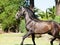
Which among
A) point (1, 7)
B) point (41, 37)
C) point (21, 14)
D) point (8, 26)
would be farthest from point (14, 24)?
point (21, 14)

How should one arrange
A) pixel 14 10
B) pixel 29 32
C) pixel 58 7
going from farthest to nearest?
pixel 14 10 → pixel 58 7 → pixel 29 32

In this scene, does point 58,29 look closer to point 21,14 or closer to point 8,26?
point 21,14

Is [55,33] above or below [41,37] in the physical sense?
above

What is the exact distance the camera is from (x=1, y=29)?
2723 centimetres

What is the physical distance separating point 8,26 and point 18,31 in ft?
3.74

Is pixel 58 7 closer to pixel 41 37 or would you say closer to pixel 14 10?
pixel 41 37

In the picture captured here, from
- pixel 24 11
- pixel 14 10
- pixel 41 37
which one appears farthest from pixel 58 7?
pixel 24 11

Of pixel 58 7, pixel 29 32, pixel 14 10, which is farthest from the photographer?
pixel 14 10

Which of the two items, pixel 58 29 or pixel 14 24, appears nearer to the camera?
pixel 58 29

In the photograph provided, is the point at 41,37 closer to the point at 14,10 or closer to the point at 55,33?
the point at 14,10

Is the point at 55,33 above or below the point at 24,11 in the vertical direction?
below

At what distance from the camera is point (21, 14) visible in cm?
1337

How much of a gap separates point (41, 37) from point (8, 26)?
641 centimetres

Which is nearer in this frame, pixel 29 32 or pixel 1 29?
pixel 29 32
